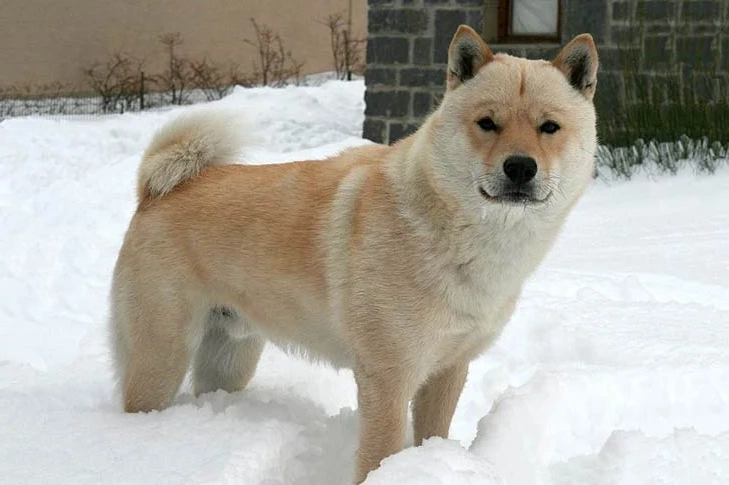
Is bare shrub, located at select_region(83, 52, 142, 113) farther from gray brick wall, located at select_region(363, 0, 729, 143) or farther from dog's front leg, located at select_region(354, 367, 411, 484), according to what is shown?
dog's front leg, located at select_region(354, 367, 411, 484)

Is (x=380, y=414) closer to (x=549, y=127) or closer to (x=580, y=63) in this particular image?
(x=549, y=127)

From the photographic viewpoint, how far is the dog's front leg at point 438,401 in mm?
3069

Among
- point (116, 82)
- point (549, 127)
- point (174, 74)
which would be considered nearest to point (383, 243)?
point (549, 127)

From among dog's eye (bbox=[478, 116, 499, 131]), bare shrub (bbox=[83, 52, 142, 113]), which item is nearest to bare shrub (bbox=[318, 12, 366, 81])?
bare shrub (bbox=[83, 52, 142, 113])

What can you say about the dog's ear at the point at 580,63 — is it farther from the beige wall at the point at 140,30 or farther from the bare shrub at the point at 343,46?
the bare shrub at the point at 343,46

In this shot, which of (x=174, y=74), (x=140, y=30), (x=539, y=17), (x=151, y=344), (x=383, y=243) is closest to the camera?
(x=383, y=243)

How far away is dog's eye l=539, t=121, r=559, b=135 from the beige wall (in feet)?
32.5

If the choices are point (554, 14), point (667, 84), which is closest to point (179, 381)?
point (667, 84)

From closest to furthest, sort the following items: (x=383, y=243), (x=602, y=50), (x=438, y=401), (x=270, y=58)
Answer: (x=383, y=243)
(x=438, y=401)
(x=602, y=50)
(x=270, y=58)

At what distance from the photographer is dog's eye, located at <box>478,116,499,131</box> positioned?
105 inches

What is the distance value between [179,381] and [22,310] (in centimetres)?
217

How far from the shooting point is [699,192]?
6.73 meters

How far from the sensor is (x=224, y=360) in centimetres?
362

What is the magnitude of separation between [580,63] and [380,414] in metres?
1.22
